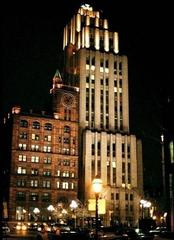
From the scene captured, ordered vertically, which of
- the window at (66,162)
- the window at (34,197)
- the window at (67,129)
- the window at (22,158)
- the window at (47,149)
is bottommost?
the window at (34,197)

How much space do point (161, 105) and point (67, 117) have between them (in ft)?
311

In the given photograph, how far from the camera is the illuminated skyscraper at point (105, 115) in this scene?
433 feet

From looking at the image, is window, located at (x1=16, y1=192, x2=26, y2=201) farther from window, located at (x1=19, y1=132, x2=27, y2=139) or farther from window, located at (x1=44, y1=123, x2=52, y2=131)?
window, located at (x1=44, y1=123, x2=52, y2=131)

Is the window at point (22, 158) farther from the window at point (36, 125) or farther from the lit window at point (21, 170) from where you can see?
the window at point (36, 125)

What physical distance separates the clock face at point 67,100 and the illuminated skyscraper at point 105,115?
166 inches

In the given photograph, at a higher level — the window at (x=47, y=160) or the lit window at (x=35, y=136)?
the lit window at (x=35, y=136)

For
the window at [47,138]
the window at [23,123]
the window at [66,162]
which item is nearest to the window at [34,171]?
the window at [66,162]

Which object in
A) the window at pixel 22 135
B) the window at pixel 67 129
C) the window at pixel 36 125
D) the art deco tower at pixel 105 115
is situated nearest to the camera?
the window at pixel 22 135

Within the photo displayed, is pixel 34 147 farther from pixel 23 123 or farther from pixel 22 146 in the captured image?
pixel 23 123

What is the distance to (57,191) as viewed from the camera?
127 m

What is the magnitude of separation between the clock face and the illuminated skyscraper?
422 centimetres

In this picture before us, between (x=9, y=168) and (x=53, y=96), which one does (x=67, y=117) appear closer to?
(x=53, y=96)

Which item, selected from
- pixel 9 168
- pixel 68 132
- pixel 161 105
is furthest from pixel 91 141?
pixel 161 105

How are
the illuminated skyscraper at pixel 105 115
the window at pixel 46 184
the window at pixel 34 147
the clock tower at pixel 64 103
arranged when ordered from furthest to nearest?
the clock tower at pixel 64 103, the illuminated skyscraper at pixel 105 115, the window at pixel 34 147, the window at pixel 46 184
